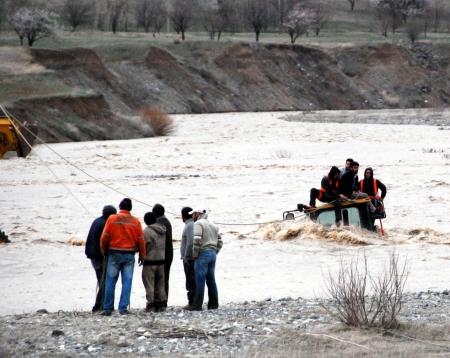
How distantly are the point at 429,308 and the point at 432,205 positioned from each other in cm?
1218

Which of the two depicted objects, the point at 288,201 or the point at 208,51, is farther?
the point at 208,51

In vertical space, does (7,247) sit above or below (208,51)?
below

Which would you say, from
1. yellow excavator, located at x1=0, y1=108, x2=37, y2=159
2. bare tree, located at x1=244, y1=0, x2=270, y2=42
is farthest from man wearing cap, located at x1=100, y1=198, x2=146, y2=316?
bare tree, located at x1=244, y1=0, x2=270, y2=42

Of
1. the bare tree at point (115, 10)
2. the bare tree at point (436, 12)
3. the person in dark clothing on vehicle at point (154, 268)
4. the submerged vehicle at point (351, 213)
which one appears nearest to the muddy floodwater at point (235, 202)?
the submerged vehicle at point (351, 213)

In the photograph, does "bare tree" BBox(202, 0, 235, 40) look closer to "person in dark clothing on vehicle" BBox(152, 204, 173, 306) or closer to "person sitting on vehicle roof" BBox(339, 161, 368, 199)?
"person sitting on vehicle roof" BBox(339, 161, 368, 199)

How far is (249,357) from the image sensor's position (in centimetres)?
1071

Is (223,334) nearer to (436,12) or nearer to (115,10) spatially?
(115,10)

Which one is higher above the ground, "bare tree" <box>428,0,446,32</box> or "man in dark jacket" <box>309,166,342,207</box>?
"bare tree" <box>428,0,446,32</box>

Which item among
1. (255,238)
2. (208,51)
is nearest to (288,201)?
(255,238)

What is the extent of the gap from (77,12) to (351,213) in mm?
88976

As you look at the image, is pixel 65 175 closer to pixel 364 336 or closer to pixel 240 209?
pixel 240 209

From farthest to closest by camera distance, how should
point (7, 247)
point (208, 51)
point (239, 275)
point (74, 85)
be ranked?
point (208, 51) → point (74, 85) → point (7, 247) → point (239, 275)

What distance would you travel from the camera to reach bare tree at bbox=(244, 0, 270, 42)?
352ft

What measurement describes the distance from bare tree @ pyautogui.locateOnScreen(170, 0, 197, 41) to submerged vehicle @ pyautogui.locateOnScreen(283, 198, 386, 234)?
243 feet
